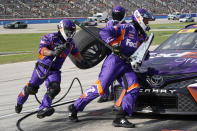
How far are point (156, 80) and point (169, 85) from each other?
0.69 ft

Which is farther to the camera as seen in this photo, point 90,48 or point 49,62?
point 90,48

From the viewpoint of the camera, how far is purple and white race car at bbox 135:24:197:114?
5.04 m

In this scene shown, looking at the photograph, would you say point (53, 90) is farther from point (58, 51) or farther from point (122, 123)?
point (122, 123)

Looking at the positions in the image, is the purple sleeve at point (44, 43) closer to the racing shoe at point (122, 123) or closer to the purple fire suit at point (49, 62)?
the purple fire suit at point (49, 62)

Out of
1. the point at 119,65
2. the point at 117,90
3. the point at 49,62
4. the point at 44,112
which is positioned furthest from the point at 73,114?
the point at 119,65

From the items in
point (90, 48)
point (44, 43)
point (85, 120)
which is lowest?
point (85, 120)

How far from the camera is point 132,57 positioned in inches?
209

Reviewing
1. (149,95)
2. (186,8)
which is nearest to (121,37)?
(149,95)

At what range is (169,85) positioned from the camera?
17.0 ft

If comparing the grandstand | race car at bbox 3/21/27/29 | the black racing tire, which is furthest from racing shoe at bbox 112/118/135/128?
the grandstand

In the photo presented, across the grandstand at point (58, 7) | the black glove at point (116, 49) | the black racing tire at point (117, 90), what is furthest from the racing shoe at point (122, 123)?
the grandstand at point (58, 7)

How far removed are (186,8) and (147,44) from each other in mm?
73797

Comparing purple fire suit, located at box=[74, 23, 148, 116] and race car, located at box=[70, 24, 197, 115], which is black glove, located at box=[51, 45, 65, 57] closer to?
purple fire suit, located at box=[74, 23, 148, 116]

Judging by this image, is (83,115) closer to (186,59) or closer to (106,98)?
(106,98)
